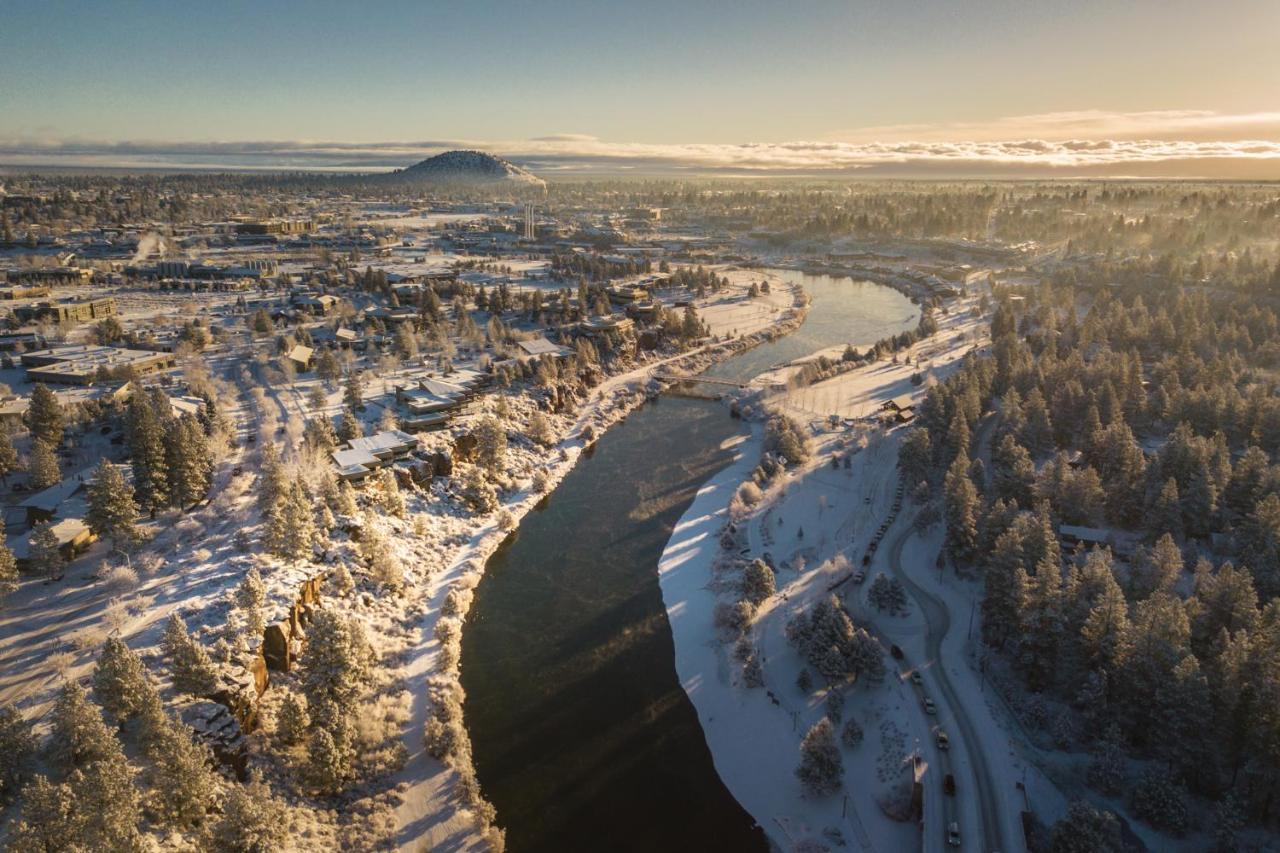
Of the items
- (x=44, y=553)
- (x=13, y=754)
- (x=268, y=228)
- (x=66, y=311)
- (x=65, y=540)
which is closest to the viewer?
(x=13, y=754)

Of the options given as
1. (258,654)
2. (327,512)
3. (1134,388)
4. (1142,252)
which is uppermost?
(1142,252)

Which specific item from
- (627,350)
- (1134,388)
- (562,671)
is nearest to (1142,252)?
(1134,388)

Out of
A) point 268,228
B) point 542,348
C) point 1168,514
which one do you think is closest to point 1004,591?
point 1168,514

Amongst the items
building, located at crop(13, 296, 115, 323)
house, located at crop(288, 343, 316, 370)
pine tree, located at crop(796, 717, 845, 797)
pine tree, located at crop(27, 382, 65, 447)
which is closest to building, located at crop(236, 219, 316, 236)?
building, located at crop(13, 296, 115, 323)

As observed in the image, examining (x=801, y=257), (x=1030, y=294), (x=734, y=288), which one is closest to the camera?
(x=1030, y=294)

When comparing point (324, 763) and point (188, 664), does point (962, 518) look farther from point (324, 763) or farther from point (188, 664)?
point (188, 664)

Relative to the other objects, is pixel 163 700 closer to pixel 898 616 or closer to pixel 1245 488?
pixel 898 616
